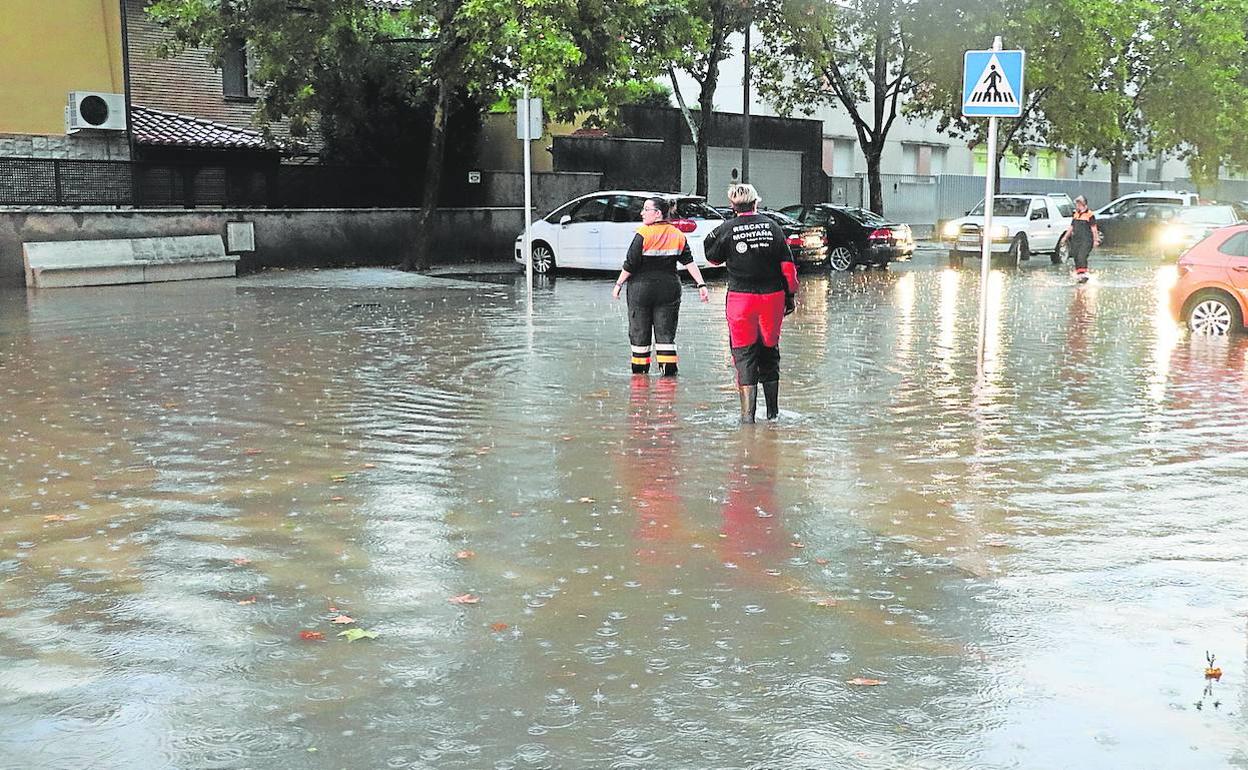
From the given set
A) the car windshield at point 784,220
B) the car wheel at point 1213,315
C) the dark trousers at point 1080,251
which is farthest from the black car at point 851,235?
the car wheel at point 1213,315

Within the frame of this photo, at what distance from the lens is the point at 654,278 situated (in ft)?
39.9

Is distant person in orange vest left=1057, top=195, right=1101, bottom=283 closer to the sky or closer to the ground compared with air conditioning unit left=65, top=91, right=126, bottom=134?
closer to the ground

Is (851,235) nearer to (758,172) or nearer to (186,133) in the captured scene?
(758,172)

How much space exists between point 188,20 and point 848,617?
22.2m

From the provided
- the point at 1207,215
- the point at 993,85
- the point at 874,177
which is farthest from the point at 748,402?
the point at 874,177

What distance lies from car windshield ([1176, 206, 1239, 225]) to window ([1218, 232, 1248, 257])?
1820 cm

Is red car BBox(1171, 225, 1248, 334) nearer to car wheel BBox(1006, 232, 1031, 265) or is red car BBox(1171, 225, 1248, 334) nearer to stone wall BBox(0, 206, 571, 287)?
stone wall BBox(0, 206, 571, 287)

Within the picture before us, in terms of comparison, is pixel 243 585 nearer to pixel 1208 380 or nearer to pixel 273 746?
pixel 273 746

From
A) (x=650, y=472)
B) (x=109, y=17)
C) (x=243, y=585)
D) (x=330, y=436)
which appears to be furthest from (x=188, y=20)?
(x=243, y=585)

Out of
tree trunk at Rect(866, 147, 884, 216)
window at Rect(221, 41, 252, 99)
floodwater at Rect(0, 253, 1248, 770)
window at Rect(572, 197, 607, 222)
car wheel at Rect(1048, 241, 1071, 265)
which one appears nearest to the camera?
floodwater at Rect(0, 253, 1248, 770)

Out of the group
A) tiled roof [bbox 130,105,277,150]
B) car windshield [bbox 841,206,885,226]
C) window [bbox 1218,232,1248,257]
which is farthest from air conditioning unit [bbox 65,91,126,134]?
window [bbox 1218,232,1248,257]

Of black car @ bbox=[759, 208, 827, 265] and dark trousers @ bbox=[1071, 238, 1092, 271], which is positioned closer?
dark trousers @ bbox=[1071, 238, 1092, 271]

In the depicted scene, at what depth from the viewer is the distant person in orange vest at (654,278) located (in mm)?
12086

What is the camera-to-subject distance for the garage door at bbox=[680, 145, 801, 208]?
38031 millimetres
